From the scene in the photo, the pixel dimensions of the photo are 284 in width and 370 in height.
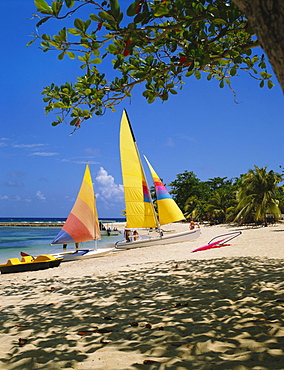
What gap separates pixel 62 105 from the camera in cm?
611

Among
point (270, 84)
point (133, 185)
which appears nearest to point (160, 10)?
point (270, 84)

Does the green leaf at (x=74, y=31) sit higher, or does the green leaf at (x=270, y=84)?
the green leaf at (x=74, y=31)

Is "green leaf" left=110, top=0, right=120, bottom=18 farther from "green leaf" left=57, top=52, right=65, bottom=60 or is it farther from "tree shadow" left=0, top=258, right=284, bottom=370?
"tree shadow" left=0, top=258, right=284, bottom=370

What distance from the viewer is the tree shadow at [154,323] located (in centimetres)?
338

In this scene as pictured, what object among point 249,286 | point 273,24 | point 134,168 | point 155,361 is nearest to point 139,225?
point 134,168

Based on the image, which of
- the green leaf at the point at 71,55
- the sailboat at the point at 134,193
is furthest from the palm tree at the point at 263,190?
the green leaf at the point at 71,55

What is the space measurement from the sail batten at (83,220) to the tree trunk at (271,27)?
57.0 ft

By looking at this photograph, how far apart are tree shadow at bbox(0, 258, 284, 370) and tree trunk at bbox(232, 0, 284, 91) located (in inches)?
105

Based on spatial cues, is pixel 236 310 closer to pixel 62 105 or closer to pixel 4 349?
pixel 4 349

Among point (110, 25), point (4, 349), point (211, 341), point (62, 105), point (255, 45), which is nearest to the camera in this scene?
point (211, 341)

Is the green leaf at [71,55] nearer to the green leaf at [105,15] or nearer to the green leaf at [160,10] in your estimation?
the green leaf at [105,15]

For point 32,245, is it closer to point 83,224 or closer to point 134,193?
point 83,224

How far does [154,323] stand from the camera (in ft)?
14.9

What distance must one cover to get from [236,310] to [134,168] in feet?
53.3
